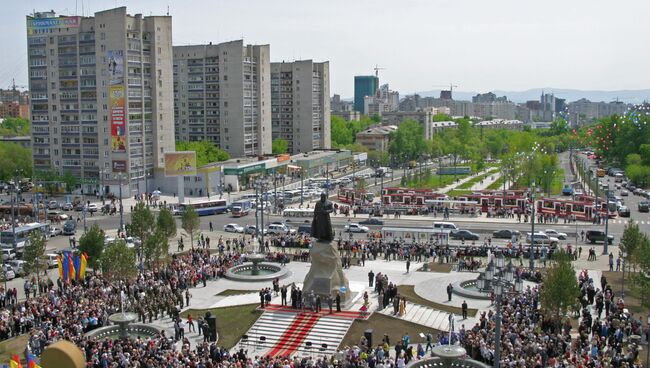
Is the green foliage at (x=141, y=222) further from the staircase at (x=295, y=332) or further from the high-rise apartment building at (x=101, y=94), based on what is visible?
the high-rise apartment building at (x=101, y=94)

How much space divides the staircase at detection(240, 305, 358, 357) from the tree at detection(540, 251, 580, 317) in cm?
982

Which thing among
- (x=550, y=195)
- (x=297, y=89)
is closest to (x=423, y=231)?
(x=550, y=195)

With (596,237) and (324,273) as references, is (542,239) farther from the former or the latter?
(324,273)

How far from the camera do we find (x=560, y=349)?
30.3 m

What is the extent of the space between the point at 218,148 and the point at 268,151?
978 cm

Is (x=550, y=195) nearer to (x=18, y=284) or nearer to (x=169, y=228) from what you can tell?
(x=169, y=228)

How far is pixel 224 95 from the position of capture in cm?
11869

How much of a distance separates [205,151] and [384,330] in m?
79.9

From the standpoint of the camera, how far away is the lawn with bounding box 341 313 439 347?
34.7m

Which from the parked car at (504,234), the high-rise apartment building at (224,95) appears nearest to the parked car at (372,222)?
the parked car at (504,234)

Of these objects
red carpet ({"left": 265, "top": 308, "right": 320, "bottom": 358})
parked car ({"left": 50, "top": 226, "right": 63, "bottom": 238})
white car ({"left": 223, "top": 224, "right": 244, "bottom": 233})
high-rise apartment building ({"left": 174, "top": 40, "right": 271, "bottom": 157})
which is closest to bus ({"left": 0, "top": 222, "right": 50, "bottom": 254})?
parked car ({"left": 50, "top": 226, "right": 63, "bottom": 238})

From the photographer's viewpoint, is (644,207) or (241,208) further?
(644,207)

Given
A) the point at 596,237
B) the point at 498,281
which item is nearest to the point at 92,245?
the point at 498,281

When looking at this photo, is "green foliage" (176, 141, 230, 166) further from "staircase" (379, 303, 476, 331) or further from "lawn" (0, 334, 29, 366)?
"staircase" (379, 303, 476, 331)
